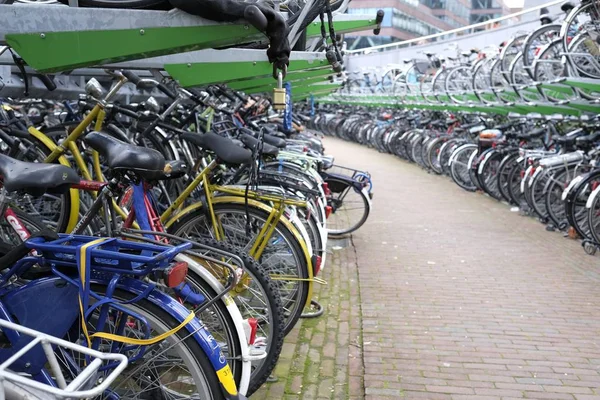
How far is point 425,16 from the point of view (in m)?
48.5

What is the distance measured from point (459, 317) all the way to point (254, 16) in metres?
3.51

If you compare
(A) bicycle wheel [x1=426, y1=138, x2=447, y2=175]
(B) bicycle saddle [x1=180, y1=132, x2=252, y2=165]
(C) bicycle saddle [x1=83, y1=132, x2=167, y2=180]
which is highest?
(C) bicycle saddle [x1=83, y1=132, x2=167, y2=180]

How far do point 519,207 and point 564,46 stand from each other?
283 centimetres

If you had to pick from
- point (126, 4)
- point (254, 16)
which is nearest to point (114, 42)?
point (126, 4)

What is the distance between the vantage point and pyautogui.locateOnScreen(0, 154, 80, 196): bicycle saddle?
2289 mm

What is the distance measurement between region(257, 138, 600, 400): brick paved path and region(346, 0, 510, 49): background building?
3751cm

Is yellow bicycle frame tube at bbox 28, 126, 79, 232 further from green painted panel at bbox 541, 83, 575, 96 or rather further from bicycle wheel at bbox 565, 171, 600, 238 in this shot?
green painted panel at bbox 541, 83, 575, 96

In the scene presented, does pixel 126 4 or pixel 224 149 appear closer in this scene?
pixel 126 4

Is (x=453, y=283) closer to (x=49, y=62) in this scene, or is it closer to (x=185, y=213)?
(x=185, y=213)

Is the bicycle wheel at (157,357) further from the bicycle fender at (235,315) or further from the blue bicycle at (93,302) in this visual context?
the bicycle fender at (235,315)

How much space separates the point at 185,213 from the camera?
383cm

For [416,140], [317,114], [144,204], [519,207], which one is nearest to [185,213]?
[144,204]

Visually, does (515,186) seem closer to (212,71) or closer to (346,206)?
(346,206)

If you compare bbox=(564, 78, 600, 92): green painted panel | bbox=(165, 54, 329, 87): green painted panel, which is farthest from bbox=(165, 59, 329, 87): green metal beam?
bbox=(564, 78, 600, 92): green painted panel
